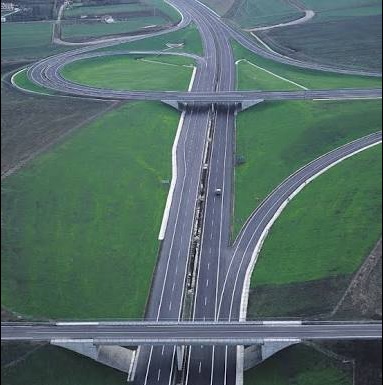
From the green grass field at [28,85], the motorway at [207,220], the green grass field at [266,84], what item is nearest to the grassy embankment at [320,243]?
the motorway at [207,220]

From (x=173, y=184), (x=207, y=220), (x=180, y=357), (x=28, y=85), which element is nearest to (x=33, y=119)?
(x=28, y=85)

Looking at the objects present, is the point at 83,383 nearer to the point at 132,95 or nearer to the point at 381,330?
the point at 381,330

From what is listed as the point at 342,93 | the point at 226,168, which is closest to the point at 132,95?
the point at 226,168

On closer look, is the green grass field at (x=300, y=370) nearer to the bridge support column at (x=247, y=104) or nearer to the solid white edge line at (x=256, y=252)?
the solid white edge line at (x=256, y=252)

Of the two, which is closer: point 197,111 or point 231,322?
point 231,322

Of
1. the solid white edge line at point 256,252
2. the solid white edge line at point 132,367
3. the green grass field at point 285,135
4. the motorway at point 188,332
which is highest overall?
the green grass field at point 285,135

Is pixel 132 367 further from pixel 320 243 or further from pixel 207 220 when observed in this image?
pixel 320 243

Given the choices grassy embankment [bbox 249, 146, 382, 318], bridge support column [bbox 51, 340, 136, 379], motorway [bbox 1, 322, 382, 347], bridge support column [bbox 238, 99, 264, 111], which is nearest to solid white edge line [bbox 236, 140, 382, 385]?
grassy embankment [bbox 249, 146, 382, 318]
